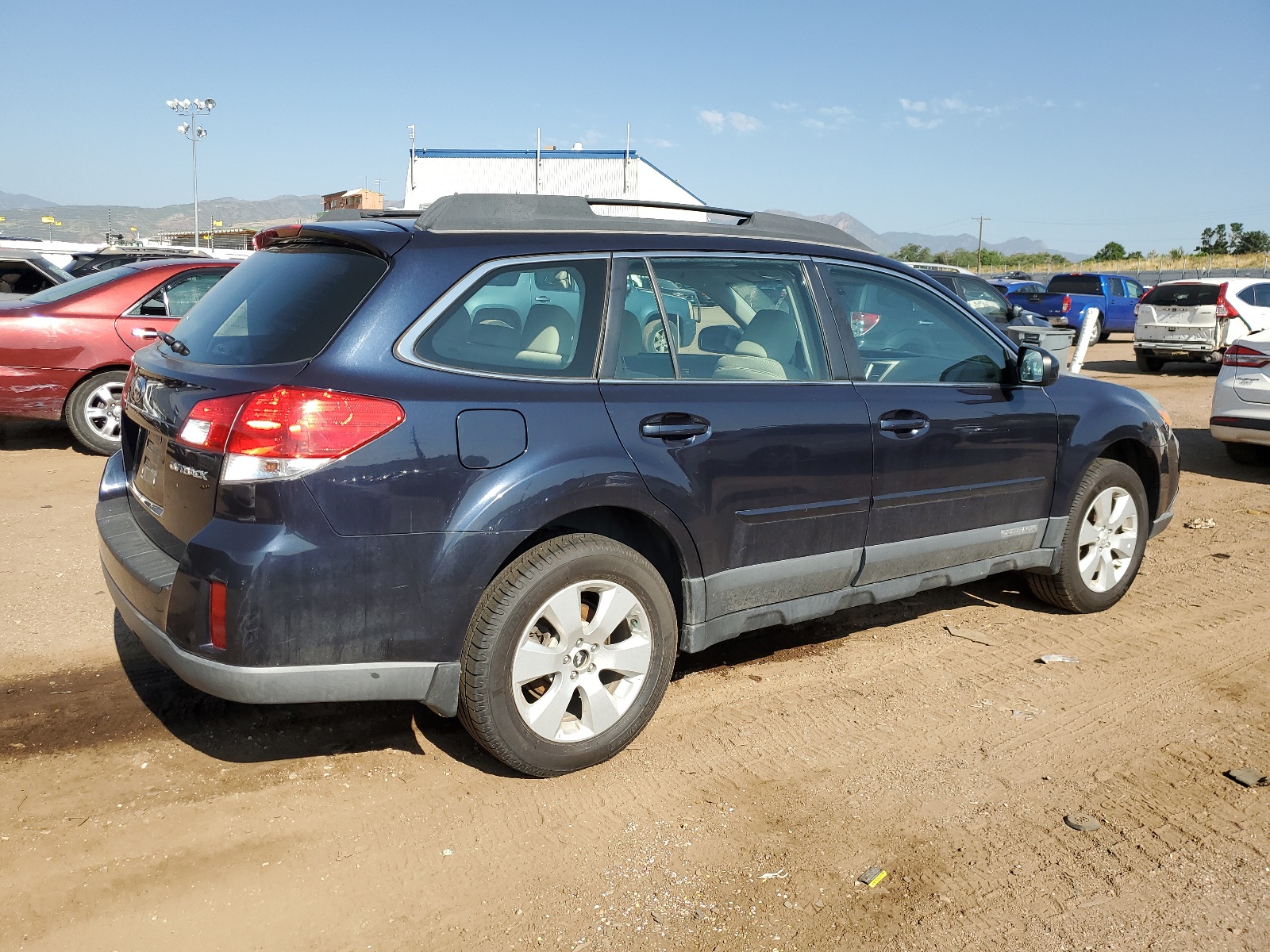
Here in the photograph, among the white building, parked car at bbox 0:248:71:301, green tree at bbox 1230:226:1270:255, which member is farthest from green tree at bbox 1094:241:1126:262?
parked car at bbox 0:248:71:301

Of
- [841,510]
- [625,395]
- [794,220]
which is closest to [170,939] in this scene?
[625,395]

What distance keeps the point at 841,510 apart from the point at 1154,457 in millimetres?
2294

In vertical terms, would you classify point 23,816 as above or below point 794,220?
below

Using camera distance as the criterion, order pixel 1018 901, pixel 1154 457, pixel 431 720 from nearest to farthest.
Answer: pixel 1018 901 < pixel 431 720 < pixel 1154 457

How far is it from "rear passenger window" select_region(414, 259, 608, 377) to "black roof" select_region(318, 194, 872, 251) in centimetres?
17

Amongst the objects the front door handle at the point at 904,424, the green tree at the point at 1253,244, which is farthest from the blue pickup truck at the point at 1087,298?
the green tree at the point at 1253,244

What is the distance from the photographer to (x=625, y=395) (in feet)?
11.1

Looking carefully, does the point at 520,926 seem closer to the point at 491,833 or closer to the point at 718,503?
the point at 491,833

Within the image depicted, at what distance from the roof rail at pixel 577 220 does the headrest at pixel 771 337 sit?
0.33 meters

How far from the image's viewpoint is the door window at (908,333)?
409 cm

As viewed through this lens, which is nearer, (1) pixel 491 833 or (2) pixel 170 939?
(2) pixel 170 939

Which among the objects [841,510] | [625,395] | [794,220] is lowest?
[841,510]

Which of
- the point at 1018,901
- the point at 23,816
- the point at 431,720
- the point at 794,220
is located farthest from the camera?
the point at 794,220

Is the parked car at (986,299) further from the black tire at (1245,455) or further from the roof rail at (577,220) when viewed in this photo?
the roof rail at (577,220)
